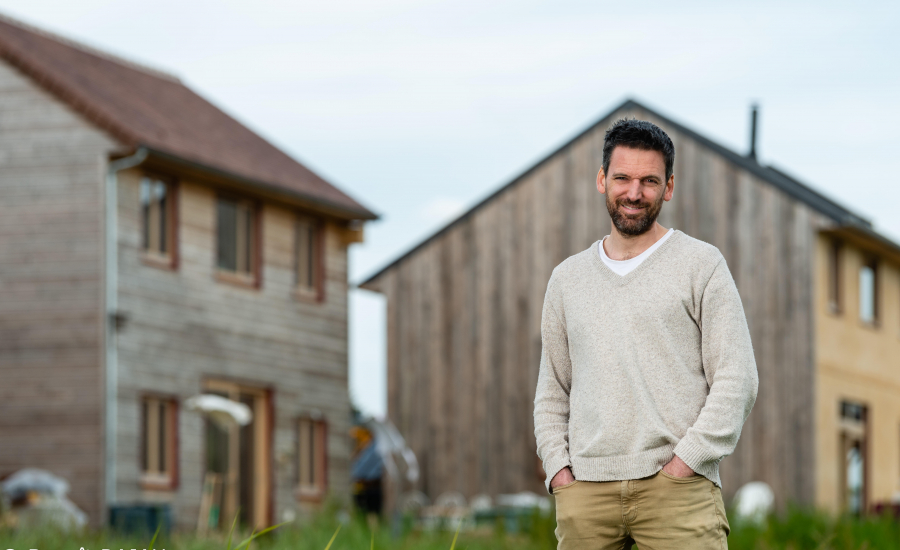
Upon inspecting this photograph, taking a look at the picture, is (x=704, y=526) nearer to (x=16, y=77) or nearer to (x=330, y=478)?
(x=16, y=77)

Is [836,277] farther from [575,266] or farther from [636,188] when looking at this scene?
[636,188]

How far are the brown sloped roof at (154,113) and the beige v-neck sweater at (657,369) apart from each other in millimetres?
15500

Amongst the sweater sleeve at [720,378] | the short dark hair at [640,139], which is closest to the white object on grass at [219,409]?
the short dark hair at [640,139]

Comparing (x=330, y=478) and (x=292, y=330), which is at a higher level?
(x=292, y=330)

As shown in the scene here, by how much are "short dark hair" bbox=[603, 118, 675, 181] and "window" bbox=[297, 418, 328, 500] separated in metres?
19.7

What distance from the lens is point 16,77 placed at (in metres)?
19.4

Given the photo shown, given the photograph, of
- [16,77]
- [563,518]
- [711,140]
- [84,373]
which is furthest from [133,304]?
[563,518]

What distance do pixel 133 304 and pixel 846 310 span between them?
11183 millimetres

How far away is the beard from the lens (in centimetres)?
379

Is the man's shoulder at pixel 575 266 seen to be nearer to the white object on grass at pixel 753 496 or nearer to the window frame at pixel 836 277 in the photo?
the white object on grass at pixel 753 496

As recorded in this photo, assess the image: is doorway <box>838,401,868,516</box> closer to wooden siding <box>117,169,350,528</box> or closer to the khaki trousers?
wooden siding <box>117,169,350,528</box>

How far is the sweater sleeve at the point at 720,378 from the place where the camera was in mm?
3580

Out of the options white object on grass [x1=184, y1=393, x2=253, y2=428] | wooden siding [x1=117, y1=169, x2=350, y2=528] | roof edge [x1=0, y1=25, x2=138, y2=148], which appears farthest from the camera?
wooden siding [x1=117, y1=169, x2=350, y2=528]

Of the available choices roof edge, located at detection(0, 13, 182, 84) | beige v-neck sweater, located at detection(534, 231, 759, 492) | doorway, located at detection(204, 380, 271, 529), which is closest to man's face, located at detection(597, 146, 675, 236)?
beige v-neck sweater, located at detection(534, 231, 759, 492)
